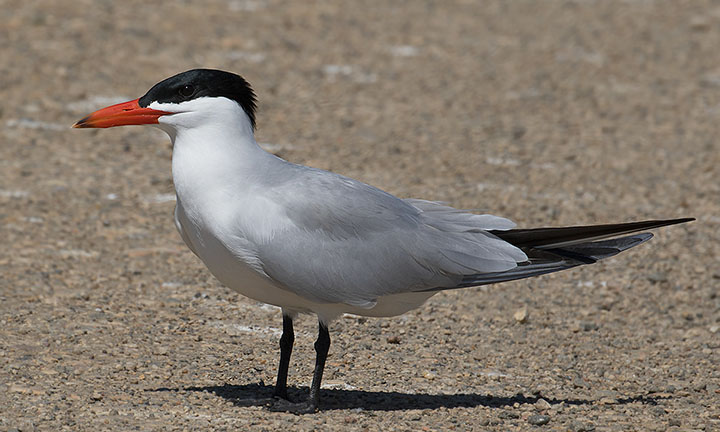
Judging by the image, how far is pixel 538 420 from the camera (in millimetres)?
4930

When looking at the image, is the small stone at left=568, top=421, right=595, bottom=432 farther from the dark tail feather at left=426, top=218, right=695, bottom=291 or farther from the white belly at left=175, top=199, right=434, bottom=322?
the white belly at left=175, top=199, right=434, bottom=322

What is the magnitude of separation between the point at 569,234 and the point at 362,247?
96 cm

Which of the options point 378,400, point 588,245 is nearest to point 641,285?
point 588,245

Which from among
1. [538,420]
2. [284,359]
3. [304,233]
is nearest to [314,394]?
[284,359]

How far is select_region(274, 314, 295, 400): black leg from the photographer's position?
5039mm

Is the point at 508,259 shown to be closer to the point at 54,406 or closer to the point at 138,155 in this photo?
the point at 54,406

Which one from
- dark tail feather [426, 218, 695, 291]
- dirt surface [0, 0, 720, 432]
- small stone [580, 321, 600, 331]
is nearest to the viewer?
dark tail feather [426, 218, 695, 291]

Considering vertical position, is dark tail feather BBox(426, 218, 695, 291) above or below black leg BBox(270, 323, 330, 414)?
above

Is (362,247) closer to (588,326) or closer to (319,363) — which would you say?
(319,363)

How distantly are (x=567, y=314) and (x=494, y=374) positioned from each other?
116cm

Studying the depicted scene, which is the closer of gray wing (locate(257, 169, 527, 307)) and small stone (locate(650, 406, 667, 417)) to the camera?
gray wing (locate(257, 169, 527, 307))

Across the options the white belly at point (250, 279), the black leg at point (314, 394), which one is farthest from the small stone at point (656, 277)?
the black leg at point (314, 394)

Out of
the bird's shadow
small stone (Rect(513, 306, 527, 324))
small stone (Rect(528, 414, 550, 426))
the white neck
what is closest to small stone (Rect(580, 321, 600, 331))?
small stone (Rect(513, 306, 527, 324))

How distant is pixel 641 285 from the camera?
7055mm
